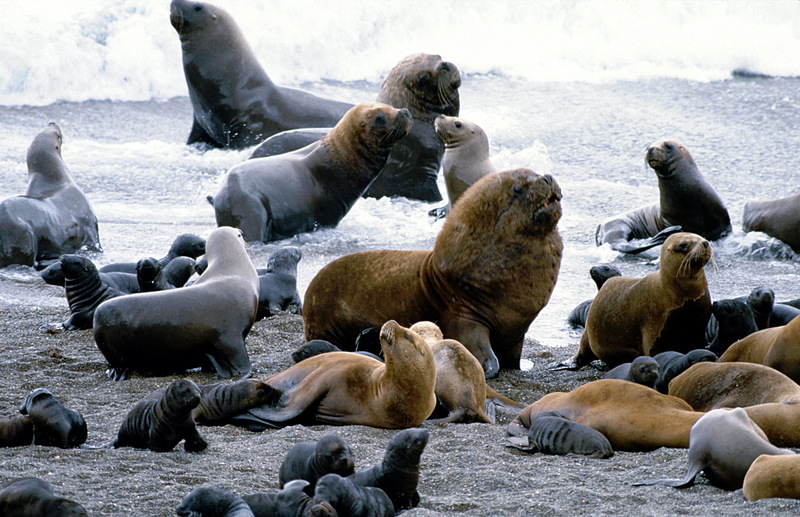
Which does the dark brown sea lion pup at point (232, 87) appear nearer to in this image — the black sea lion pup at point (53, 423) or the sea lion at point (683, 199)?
the sea lion at point (683, 199)

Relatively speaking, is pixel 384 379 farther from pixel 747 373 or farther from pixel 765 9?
pixel 765 9

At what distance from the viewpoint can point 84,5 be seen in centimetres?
2189

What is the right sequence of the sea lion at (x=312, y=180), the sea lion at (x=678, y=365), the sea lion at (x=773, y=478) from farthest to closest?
1. the sea lion at (x=312, y=180)
2. the sea lion at (x=678, y=365)
3. the sea lion at (x=773, y=478)

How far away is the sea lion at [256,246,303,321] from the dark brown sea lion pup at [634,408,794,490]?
4.23m

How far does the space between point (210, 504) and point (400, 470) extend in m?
0.61

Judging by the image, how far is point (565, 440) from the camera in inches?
167

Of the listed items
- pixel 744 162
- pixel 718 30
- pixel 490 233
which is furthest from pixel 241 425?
pixel 718 30

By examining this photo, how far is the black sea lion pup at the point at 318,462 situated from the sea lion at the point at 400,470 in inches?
2.5

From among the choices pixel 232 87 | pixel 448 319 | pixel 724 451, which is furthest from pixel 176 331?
pixel 232 87

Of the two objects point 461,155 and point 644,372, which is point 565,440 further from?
point 461,155

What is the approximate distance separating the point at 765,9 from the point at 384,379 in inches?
912

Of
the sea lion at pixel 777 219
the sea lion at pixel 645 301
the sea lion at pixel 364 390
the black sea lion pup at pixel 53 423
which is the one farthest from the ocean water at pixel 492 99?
the black sea lion pup at pixel 53 423

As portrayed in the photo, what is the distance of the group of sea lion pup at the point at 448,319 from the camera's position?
417 cm

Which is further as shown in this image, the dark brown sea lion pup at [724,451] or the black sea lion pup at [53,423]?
the black sea lion pup at [53,423]
